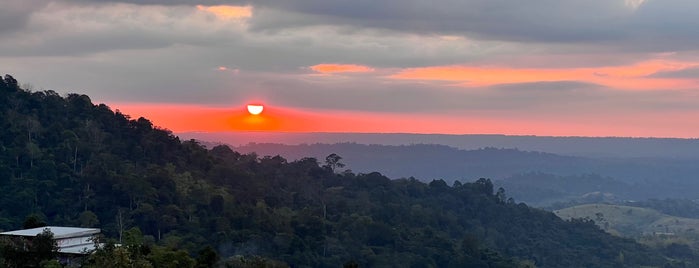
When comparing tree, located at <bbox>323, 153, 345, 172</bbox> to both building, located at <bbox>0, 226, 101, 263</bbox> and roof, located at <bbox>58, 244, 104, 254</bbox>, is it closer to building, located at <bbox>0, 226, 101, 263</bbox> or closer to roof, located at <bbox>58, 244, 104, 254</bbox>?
building, located at <bbox>0, 226, 101, 263</bbox>

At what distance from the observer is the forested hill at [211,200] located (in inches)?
2394

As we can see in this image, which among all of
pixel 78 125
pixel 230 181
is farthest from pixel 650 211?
pixel 78 125

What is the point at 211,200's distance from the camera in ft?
220

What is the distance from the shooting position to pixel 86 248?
3944 centimetres

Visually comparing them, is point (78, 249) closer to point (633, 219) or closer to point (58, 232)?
point (58, 232)

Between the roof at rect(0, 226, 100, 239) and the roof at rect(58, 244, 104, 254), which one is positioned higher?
the roof at rect(0, 226, 100, 239)

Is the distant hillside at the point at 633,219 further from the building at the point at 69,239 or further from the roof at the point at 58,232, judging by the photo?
the building at the point at 69,239

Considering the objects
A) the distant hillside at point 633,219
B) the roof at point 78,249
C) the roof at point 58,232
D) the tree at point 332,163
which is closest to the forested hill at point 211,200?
the tree at point 332,163

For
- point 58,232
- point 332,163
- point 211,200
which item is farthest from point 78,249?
point 332,163

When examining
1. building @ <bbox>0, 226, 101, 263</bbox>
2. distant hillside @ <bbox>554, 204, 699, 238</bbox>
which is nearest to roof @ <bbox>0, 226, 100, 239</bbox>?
building @ <bbox>0, 226, 101, 263</bbox>

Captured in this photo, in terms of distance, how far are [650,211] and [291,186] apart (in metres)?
121

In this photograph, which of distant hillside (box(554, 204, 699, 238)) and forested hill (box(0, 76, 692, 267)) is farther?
distant hillside (box(554, 204, 699, 238))

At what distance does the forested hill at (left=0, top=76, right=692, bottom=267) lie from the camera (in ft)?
200

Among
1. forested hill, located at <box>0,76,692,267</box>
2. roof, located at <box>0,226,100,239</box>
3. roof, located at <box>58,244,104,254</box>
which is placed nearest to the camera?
roof, located at <box>58,244,104,254</box>
